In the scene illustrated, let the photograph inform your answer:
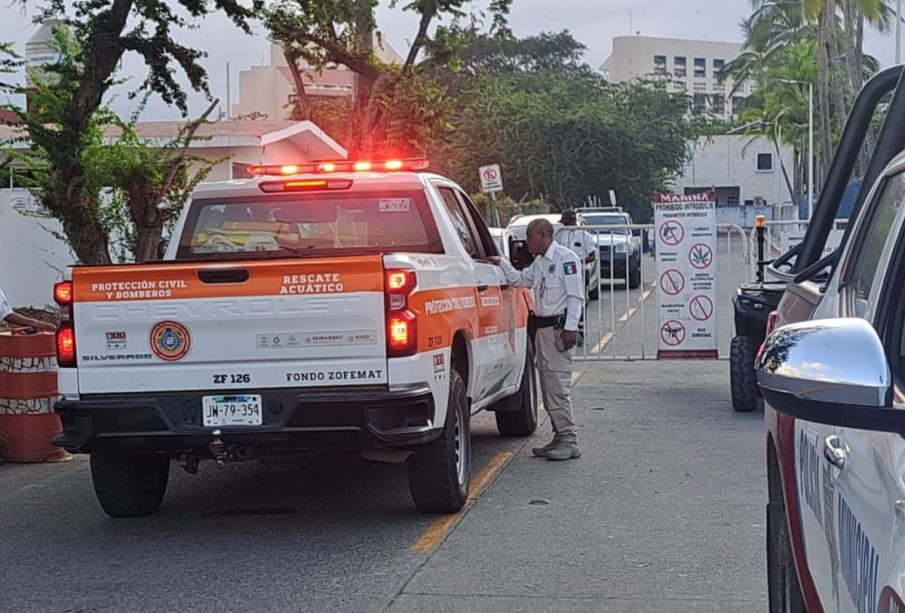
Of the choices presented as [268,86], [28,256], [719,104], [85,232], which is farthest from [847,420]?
[719,104]

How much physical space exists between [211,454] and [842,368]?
5.19 m

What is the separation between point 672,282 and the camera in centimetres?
1490

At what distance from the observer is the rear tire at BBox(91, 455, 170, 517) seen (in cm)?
762

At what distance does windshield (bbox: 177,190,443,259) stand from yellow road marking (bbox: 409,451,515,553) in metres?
1.63

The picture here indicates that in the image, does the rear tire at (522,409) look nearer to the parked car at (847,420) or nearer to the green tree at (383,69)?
the parked car at (847,420)

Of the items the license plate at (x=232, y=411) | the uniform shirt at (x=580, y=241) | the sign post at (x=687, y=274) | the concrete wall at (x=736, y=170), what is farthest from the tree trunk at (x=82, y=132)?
the concrete wall at (x=736, y=170)

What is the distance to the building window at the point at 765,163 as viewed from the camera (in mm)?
80125

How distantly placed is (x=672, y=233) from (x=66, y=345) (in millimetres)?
9103

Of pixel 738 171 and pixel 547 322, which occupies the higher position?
pixel 738 171

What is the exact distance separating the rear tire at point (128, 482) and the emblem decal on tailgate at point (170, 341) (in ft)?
3.05

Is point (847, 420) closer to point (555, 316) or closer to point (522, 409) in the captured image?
point (555, 316)

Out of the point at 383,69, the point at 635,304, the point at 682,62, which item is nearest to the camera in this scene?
the point at 635,304

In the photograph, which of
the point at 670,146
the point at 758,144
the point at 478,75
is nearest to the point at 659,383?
the point at 670,146

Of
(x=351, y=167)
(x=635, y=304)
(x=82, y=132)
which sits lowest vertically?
(x=635, y=304)
